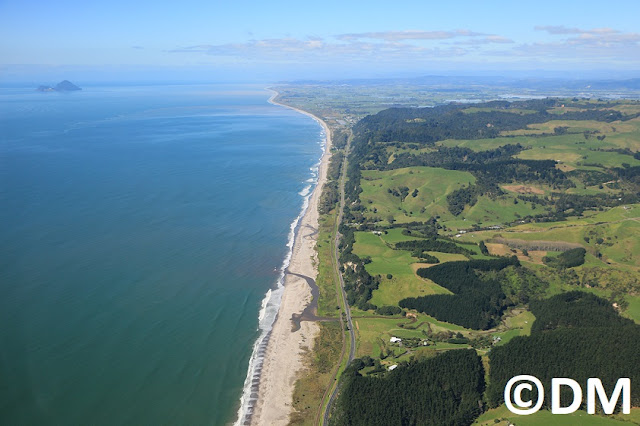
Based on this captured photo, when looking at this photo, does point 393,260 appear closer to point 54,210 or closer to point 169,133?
point 54,210

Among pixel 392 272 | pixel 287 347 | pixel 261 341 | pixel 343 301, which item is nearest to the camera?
pixel 287 347

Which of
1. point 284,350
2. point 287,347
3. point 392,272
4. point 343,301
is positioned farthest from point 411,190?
point 284,350

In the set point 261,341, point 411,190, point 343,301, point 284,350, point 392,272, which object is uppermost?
point 411,190

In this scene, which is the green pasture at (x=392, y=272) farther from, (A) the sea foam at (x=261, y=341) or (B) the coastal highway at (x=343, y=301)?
(A) the sea foam at (x=261, y=341)

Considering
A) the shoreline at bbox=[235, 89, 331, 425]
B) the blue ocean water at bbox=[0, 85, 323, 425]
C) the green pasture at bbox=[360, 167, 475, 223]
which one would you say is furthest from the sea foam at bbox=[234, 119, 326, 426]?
the green pasture at bbox=[360, 167, 475, 223]

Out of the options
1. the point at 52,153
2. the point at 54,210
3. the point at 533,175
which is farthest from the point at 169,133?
the point at 533,175

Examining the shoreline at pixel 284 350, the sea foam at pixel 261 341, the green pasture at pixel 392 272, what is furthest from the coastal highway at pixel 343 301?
the sea foam at pixel 261 341

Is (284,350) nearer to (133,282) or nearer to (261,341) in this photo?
(261,341)

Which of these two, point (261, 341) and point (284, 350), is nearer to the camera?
point (284, 350)
